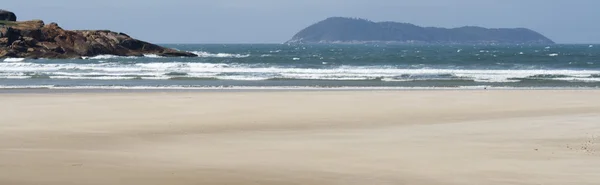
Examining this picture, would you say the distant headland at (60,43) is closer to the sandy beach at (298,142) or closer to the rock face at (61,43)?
the rock face at (61,43)

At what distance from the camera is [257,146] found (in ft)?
38.9

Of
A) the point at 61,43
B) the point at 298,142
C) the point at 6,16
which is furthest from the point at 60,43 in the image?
the point at 298,142

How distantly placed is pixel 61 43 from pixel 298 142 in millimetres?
62795

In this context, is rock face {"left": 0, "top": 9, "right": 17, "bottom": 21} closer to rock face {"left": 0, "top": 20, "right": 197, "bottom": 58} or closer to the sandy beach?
rock face {"left": 0, "top": 20, "right": 197, "bottom": 58}

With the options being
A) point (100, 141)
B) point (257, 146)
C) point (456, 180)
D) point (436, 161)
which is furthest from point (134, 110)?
point (456, 180)

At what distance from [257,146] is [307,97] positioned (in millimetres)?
10991

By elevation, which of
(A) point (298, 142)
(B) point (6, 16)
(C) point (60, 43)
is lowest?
(A) point (298, 142)

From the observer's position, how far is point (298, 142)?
12.3 metres

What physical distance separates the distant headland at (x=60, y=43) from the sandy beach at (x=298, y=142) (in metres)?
50.3

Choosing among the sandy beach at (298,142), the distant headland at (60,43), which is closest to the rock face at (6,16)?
the distant headland at (60,43)

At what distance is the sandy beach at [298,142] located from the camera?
9.24 m

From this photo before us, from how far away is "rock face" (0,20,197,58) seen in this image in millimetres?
68500

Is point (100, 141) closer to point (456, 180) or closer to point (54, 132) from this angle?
point (54, 132)

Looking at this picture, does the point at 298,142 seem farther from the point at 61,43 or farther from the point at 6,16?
the point at 6,16
